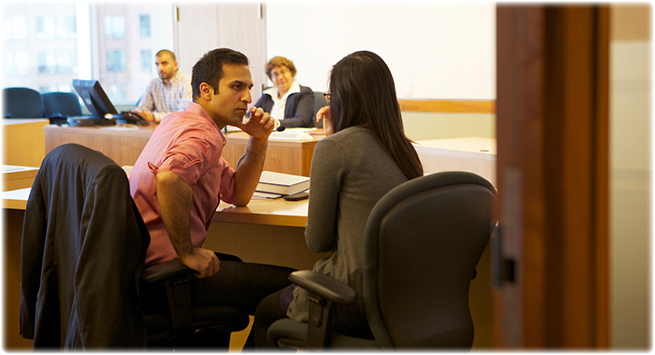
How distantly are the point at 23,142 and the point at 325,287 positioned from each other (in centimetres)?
395

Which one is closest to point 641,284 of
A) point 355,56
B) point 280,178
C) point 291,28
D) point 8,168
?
point 355,56

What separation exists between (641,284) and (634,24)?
0.62ft

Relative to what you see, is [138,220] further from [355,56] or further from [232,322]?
[355,56]

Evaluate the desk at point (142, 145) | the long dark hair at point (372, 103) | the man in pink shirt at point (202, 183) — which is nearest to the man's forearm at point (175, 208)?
the man in pink shirt at point (202, 183)

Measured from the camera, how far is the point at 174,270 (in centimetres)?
132

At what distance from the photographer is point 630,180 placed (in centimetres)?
39

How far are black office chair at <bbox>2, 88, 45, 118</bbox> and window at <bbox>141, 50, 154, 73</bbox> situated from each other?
127 cm

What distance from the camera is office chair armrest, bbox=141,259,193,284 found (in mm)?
1288

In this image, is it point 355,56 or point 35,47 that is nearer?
point 355,56

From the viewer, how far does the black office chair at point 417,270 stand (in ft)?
3.41

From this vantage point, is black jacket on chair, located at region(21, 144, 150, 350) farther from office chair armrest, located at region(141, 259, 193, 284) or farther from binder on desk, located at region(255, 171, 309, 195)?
binder on desk, located at region(255, 171, 309, 195)

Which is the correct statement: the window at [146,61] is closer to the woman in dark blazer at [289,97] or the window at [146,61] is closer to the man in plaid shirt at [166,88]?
the man in plaid shirt at [166,88]

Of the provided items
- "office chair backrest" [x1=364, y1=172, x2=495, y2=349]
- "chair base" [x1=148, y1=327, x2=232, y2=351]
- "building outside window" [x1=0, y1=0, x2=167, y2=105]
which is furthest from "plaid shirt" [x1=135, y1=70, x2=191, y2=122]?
"office chair backrest" [x1=364, y1=172, x2=495, y2=349]

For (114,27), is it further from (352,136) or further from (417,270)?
(417,270)
